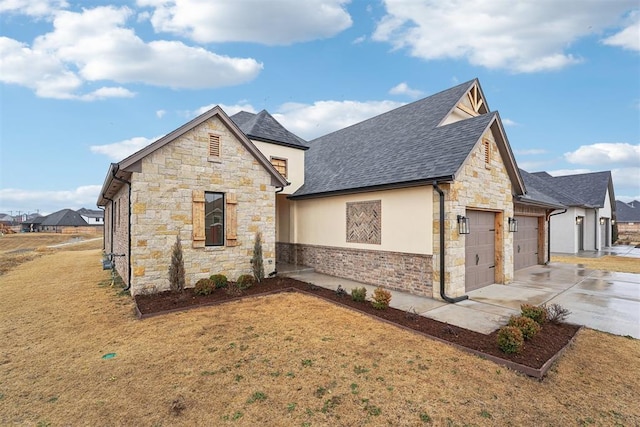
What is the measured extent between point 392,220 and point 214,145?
6358 millimetres

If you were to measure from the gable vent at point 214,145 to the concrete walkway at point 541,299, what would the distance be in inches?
201

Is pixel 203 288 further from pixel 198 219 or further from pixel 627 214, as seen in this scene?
pixel 627 214

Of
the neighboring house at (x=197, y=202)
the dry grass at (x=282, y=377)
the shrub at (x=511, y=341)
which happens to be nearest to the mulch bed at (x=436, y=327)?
the shrub at (x=511, y=341)

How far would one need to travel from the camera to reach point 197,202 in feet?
29.2

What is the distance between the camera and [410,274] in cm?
868

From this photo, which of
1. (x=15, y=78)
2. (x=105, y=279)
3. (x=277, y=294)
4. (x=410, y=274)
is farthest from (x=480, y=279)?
(x=15, y=78)

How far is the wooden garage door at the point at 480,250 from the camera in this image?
A: 9040 millimetres

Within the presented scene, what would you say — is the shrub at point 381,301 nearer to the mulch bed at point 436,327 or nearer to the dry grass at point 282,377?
the mulch bed at point 436,327

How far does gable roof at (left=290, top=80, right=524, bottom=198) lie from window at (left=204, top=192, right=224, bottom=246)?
4004 millimetres

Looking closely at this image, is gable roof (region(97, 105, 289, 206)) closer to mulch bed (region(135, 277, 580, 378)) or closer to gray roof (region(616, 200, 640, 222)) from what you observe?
mulch bed (region(135, 277, 580, 378))

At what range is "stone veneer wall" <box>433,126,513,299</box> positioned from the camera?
7891mm

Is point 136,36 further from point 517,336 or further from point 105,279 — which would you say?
point 517,336

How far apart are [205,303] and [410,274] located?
234 inches

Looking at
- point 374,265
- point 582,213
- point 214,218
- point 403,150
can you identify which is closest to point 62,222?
point 214,218
